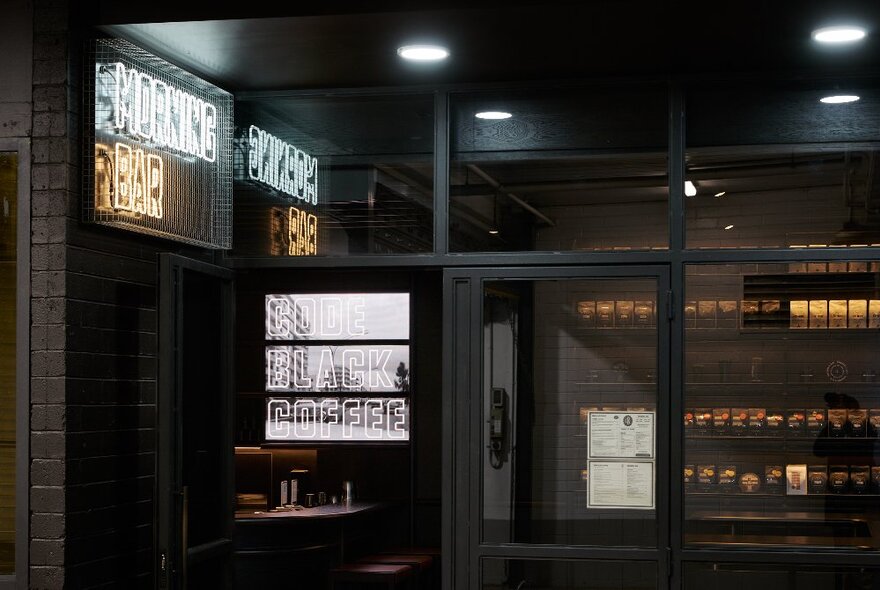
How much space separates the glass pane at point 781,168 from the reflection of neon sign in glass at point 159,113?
2.25 meters

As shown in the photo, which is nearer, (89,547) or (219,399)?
(89,547)

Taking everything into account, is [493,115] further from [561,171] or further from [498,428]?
[498,428]

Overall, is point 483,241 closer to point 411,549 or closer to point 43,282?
point 43,282

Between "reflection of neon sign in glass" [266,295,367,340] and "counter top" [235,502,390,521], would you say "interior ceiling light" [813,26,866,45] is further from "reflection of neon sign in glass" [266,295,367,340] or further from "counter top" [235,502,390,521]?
"reflection of neon sign in glass" [266,295,367,340]

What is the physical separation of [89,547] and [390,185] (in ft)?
7.12

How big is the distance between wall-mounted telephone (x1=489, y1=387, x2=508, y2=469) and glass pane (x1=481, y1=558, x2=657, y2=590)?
47 centimetres

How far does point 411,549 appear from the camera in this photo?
363 inches

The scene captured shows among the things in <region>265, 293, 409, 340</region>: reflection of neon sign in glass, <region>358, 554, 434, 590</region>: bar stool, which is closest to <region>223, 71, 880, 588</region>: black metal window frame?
<region>358, 554, 434, 590</region>: bar stool

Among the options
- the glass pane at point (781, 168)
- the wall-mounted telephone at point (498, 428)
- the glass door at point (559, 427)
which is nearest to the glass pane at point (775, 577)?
the glass door at point (559, 427)

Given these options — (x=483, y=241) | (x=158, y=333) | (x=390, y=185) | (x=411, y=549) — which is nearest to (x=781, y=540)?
(x=483, y=241)

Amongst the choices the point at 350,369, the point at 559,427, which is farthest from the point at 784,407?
the point at 350,369

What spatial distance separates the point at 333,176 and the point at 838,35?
2.42 meters

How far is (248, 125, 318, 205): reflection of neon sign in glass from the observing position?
6.08m

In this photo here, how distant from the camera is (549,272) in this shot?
5.74m
